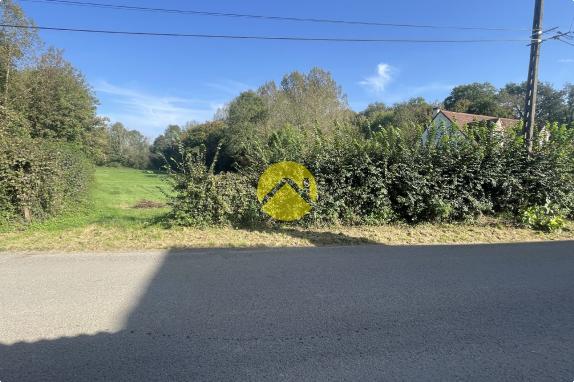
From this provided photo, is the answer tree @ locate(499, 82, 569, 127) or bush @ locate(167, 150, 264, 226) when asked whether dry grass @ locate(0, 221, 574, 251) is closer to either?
bush @ locate(167, 150, 264, 226)

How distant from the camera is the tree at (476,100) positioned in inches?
1981

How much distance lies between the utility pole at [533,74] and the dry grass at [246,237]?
2.90m

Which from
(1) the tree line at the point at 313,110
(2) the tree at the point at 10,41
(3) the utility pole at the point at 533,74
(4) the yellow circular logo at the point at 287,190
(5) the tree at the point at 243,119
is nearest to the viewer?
(4) the yellow circular logo at the point at 287,190

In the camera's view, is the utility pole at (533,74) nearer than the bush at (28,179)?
No

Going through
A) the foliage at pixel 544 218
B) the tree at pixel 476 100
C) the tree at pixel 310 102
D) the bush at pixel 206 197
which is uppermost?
the tree at pixel 476 100

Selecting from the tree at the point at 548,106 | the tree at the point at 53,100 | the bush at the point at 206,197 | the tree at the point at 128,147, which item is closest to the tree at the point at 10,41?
the tree at the point at 53,100

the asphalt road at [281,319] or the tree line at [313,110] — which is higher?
the tree line at [313,110]

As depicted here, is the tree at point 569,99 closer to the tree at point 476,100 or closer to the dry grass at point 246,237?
the tree at point 476,100

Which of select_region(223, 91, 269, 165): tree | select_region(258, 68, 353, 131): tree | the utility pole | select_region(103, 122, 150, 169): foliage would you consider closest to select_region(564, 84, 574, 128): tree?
select_region(258, 68, 353, 131): tree

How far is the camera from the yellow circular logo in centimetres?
775

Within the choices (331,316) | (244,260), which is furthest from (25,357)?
(244,260)

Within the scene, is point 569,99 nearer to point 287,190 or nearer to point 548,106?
point 548,106

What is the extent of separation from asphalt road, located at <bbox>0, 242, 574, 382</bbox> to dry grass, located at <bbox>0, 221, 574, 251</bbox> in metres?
0.73

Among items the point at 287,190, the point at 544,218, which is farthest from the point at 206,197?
the point at 544,218
